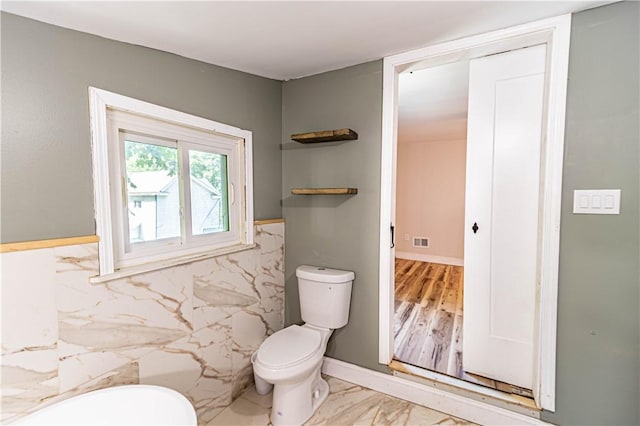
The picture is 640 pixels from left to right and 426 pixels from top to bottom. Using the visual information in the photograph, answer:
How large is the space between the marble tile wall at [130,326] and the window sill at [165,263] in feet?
0.08

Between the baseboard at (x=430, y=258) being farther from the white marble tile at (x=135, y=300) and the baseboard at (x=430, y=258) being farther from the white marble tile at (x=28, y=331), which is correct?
the white marble tile at (x=28, y=331)

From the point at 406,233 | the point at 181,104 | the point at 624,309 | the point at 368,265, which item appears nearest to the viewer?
the point at 624,309

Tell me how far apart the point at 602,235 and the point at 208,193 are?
2149 millimetres

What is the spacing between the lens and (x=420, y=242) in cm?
512

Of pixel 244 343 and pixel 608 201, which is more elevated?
pixel 608 201

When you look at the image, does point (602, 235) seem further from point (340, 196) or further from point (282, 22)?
point (282, 22)

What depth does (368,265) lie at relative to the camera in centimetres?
196

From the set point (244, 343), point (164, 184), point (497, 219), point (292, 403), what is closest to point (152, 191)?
point (164, 184)

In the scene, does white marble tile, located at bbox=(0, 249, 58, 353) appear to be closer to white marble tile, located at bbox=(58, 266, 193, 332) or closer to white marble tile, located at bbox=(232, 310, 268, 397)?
white marble tile, located at bbox=(58, 266, 193, 332)

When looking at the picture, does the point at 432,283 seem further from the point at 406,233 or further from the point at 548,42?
the point at 548,42

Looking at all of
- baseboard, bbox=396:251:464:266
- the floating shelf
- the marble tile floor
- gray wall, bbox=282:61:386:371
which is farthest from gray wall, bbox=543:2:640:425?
baseboard, bbox=396:251:464:266

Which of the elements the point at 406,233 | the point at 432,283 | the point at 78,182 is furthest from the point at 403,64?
the point at 406,233

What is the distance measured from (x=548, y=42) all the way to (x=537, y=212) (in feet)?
2.98

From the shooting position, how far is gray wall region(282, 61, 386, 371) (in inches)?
75.3
